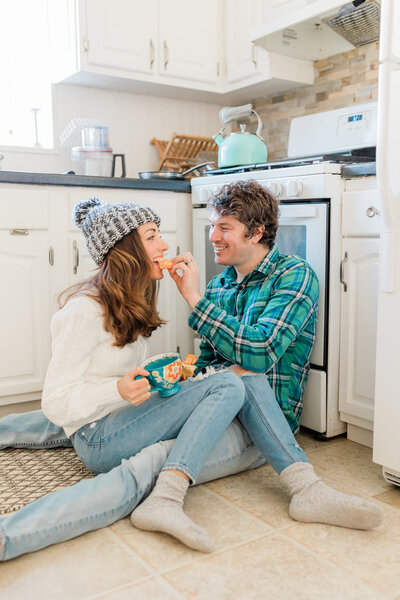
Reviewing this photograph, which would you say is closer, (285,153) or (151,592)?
(151,592)

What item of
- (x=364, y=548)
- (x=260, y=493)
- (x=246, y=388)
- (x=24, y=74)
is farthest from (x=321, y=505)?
(x=24, y=74)

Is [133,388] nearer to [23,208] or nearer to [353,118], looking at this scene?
[23,208]

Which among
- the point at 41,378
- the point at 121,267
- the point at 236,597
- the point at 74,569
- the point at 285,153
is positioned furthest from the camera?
the point at 285,153

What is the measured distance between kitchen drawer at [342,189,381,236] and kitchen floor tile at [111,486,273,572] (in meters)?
0.91

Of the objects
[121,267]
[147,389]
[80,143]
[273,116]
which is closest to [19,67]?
[80,143]

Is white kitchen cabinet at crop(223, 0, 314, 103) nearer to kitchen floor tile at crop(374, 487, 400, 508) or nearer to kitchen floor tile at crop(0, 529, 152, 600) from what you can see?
kitchen floor tile at crop(374, 487, 400, 508)

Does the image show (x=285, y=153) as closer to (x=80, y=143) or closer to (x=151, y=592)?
(x=80, y=143)

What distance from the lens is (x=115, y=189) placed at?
243 cm

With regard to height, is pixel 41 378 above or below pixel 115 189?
below

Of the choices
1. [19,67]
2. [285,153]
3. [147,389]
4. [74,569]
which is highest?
[19,67]

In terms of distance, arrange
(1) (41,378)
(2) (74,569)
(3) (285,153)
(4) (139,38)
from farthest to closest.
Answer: (3) (285,153)
(4) (139,38)
(1) (41,378)
(2) (74,569)

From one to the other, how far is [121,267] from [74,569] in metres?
0.72

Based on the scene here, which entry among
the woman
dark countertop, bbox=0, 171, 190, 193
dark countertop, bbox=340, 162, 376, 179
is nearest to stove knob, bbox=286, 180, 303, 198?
dark countertop, bbox=340, 162, 376, 179

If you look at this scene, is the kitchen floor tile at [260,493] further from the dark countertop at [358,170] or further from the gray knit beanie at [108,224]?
the dark countertop at [358,170]
